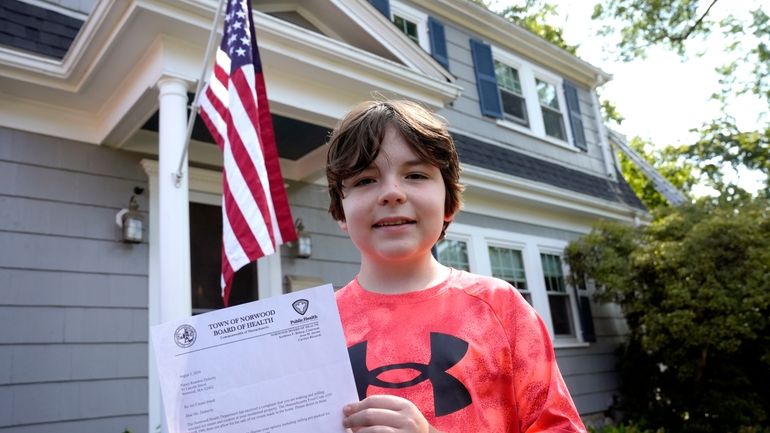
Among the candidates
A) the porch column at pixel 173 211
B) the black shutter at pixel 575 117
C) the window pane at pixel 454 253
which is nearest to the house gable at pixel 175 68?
the porch column at pixel 173 211

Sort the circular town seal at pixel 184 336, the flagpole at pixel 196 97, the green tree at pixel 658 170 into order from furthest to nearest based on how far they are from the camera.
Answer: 1. the green tree at pixel 658 170
2. the flagpole at pixel 196 97
3. the circular town seal at pixel 184 336

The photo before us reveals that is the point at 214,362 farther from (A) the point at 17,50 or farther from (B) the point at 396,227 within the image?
(A) the point at 17,50

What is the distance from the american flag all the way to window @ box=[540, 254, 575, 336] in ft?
20.5

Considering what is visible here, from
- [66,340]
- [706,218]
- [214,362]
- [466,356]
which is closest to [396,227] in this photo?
[466,356]

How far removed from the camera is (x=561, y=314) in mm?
9023

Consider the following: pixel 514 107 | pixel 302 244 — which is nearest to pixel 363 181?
pixel 302 244

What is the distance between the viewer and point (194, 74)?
14.0ft

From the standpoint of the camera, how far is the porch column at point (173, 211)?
3.82 meters

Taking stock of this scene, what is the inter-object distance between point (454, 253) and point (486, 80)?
2.86 metres

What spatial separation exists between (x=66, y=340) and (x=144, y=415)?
0.80 m

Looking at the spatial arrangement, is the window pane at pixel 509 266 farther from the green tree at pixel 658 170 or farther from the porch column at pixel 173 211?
the green tree at pixel 658 170

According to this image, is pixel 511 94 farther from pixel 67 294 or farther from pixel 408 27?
pixel 67 294

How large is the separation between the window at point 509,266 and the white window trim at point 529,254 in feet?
0.19

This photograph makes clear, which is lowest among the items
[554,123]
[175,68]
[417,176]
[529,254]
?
[417,176]
